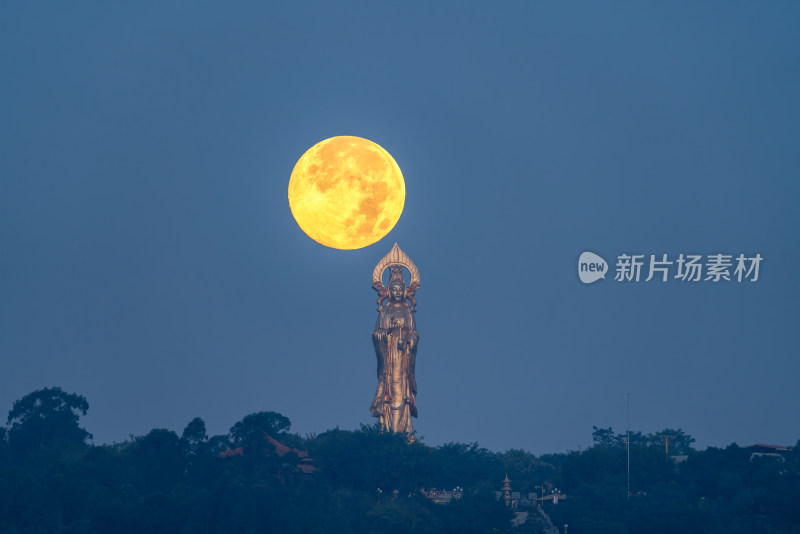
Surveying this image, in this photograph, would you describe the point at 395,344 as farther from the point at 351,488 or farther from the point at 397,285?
the point at 351,488

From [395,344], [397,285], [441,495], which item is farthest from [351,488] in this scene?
A: [397,285]

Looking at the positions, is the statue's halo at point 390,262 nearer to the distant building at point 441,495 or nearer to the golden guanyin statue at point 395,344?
the golden guanyin statue at point 395,344

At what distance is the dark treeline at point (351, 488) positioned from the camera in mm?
39219

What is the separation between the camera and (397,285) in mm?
48031

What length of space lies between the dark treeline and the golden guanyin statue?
1.20 meters

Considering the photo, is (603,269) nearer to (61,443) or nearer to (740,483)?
(740,483)

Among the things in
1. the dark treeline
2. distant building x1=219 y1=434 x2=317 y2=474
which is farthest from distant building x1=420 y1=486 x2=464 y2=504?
distant building x1=219 y1=434 x2=317 y2=474

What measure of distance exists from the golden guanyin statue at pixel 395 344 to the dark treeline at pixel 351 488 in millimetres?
1200

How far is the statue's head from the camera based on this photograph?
48.1 m

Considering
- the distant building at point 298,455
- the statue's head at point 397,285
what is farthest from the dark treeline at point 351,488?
the statue's head at point 397,285

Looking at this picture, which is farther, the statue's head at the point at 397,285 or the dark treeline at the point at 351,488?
the statue's head at the point at 397,285

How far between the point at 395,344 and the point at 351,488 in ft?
17.9

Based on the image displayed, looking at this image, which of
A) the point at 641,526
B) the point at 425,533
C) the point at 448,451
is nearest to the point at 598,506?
the point at 641,526

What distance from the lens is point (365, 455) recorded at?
151 feet
